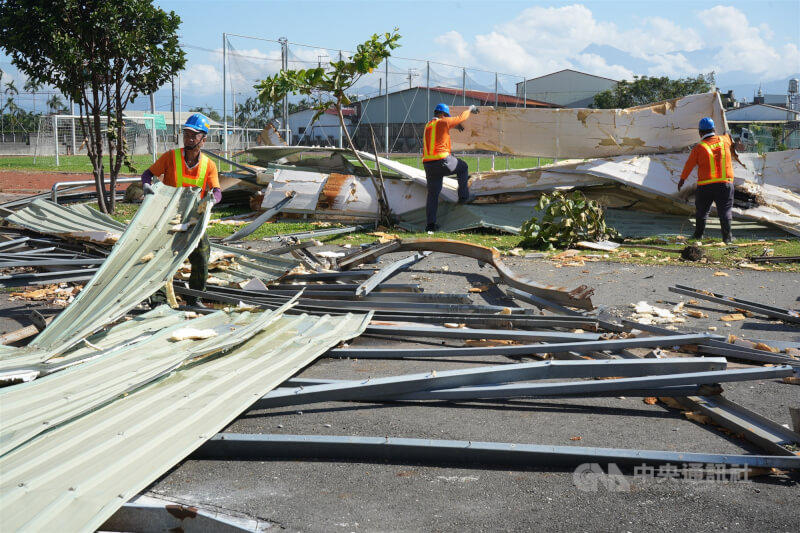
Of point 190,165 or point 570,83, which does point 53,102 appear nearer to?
point 570,83

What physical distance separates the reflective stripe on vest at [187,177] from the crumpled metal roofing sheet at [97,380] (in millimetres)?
1906

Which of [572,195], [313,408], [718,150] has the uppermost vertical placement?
[718,150]

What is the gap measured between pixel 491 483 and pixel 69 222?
692 centimetres

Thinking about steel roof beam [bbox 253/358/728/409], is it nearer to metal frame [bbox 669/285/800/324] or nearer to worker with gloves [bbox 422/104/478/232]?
metal frame [bbox 669/285/800/324]

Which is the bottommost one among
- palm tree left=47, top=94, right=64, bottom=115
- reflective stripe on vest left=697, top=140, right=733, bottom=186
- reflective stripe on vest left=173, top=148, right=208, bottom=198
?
reflective stripe on vest left=173, top=148, right=208, bottom=198

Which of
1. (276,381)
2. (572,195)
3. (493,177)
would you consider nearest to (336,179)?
(493,177)

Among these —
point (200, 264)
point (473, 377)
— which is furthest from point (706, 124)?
point (473, 377)

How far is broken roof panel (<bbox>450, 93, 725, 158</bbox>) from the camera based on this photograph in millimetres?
11977

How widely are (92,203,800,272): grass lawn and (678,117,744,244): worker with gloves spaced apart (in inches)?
16.3

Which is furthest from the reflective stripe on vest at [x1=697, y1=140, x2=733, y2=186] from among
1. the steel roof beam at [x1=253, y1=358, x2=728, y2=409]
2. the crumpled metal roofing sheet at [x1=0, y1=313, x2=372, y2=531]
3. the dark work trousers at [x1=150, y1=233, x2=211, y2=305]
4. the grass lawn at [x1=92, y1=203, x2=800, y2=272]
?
the crumpled metal roofing sheet at [x1=0, y1=313, x2=372, y2=531]

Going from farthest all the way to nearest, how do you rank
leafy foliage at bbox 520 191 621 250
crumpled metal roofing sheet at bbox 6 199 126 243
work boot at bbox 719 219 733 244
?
work boot at bbox 719 219 733 244
leafy foliage at bbox 520 191 621 250
crumpled metal roofing sheet at bbox 6 199 126 243

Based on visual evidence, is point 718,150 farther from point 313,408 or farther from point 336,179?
point 313,408

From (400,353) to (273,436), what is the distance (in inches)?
63.0

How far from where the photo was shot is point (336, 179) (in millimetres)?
12883
